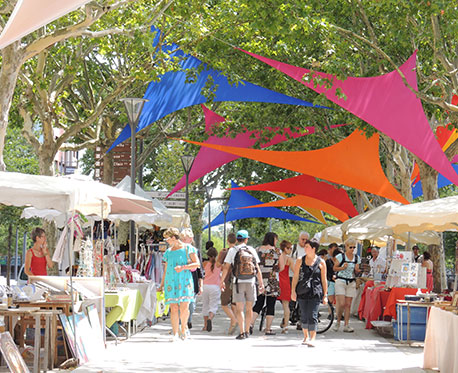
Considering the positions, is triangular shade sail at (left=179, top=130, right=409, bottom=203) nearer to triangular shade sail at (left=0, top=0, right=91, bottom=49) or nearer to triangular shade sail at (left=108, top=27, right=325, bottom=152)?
triangular shade sail at (left=108, top=27, right=325, bottom=152)

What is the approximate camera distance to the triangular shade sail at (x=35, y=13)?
591 cm

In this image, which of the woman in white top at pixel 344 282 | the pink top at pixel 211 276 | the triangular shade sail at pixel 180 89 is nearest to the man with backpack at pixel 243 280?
the pink top at pixel 211 276

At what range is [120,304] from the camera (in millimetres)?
13164

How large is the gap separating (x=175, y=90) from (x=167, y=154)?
977 inches

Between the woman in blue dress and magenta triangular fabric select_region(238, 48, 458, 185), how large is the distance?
16.1 feet

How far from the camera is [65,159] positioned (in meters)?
81.2

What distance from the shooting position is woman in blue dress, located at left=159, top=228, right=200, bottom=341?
43.3 ft

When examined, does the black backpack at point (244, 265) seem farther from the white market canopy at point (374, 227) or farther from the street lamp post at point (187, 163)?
the street lamp post at point (187, 163)

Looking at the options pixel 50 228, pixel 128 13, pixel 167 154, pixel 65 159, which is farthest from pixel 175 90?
pixel 65 159

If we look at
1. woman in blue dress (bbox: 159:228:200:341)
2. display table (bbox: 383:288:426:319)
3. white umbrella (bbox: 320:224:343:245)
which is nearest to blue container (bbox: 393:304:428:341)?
display table (bbox: 383:288:426:319)

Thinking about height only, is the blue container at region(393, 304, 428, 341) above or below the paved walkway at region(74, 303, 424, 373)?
above

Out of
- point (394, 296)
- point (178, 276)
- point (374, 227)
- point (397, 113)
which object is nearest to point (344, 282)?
point (394, 296)

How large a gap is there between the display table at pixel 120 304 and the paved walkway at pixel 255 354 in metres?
0.40

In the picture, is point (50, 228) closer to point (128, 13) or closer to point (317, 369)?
point (128, 13)
